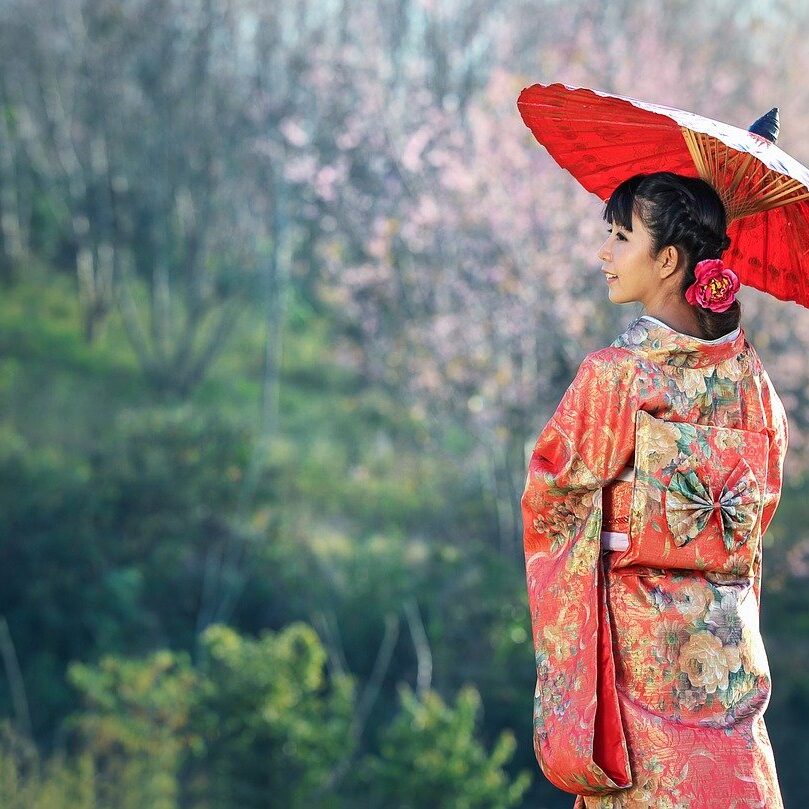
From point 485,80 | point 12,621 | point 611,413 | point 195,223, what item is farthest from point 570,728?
point 195,223

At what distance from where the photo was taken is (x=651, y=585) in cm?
177

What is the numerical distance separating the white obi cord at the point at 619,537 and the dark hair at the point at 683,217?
0.24 metres

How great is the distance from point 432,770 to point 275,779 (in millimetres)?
539

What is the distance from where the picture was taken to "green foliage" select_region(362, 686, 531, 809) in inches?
157

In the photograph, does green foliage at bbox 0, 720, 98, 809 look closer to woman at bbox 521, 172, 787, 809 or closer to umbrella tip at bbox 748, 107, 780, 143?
woman at bbox 521, 172, 787, 809

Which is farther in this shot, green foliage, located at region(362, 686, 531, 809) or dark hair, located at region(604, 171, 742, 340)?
green foliage, located at region(362, 686, 531, 809)

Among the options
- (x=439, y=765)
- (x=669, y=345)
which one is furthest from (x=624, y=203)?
(x=439, y=765)

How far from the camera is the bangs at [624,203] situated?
1813 millimetres

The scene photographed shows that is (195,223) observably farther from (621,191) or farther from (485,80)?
(621,191)

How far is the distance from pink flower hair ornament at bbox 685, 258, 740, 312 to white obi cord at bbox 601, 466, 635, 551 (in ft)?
0.89

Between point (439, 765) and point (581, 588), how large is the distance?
2.44m

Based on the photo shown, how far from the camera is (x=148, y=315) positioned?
32.1 feet

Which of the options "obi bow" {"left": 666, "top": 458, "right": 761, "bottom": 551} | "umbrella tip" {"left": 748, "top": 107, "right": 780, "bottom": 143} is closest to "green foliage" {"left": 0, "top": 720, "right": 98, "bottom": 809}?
"obi bow" {"left": 666, "top": 458, "right": 761, "bottom": 551}

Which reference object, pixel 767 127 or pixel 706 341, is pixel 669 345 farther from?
pixel 767 127
